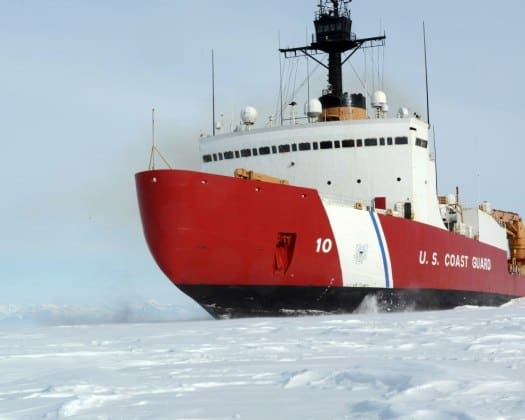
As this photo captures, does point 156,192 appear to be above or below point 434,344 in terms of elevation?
above

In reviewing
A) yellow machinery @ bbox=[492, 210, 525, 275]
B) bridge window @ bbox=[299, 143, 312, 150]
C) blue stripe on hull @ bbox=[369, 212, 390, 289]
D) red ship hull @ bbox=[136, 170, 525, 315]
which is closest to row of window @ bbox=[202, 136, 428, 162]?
bridge window @ bbox=[299, 143, 312, 150]

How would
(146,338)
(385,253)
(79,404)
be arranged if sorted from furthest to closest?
(385,253)
(146,338)
(79,404)

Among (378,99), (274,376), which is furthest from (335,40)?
(274,376)

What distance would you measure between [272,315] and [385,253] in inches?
124

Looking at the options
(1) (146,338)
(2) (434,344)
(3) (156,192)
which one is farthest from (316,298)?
(2) (434,344)

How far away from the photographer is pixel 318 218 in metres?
15.2

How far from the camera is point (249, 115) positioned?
19953 millimetres

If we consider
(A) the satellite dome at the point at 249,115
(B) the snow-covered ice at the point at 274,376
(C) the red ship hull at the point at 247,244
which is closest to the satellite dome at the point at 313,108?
(A) the satellite dome at the point at 249,115

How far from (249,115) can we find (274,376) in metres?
14.8

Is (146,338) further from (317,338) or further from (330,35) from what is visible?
(330,35)

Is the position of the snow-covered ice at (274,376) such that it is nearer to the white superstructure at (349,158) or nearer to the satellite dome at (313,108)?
the white superstructure at (349,158)

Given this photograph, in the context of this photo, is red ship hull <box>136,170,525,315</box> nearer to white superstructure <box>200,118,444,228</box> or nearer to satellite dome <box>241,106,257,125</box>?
white superstructure <box>200,118,444,228</box>

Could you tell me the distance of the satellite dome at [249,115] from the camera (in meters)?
19.9

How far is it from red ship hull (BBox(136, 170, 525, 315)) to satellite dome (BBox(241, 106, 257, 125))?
5189 mm
